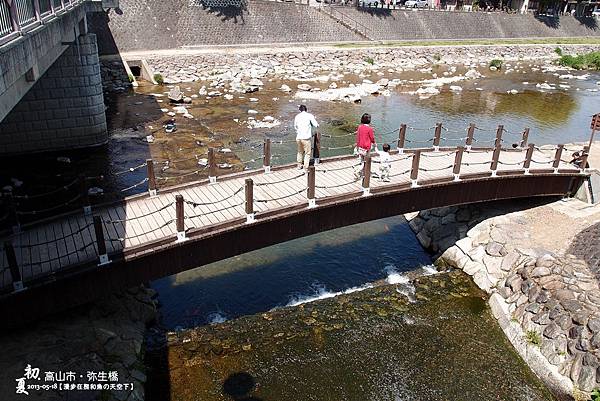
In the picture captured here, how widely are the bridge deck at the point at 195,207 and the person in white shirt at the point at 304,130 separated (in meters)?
0.70

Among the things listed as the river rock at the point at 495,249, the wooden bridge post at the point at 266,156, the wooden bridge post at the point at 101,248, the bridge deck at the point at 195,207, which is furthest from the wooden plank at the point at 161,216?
the river rock at the point at 495,249

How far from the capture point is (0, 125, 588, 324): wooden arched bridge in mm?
10453

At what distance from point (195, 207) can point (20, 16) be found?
19.4 ft

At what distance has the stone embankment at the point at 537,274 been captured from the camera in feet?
37.6

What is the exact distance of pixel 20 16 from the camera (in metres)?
9.98

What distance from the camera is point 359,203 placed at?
14141mm

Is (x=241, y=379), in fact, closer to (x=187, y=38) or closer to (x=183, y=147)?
(x=183, y=147)

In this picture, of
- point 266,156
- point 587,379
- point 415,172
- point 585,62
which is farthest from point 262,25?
point 587,379

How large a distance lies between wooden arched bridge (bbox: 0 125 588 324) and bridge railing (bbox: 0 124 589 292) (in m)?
0.02

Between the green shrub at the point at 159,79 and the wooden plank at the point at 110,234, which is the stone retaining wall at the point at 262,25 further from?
the wooden plank at the point at 110,234

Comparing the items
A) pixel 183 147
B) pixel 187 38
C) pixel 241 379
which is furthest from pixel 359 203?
pixel 187 38

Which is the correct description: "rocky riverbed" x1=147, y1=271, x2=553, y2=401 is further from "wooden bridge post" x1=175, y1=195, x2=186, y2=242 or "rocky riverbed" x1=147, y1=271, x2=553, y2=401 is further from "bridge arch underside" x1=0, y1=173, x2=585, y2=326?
A: "wooden bridge post" x1=175, y1=195, x2=186, y2=242

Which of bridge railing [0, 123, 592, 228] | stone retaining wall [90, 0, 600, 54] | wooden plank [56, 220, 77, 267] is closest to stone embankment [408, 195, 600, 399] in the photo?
bridge railing [0, 123, 592, 228]

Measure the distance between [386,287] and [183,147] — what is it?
15.4 meters
